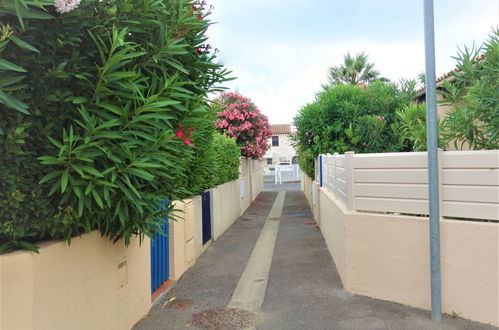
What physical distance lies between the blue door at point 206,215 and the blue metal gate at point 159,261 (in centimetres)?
285

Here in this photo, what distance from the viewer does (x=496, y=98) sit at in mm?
4863

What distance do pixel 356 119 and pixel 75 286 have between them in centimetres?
937

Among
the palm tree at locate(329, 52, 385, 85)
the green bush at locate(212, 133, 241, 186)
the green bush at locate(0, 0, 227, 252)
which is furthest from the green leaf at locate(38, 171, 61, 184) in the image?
the palm tree at locate(329, 52, 385, 85)

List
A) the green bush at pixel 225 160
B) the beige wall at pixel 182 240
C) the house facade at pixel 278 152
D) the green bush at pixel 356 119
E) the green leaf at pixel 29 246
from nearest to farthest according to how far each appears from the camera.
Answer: the green leaf at pixel 29 246, the beige wall at pixel 182 240, the green bush at pixel 356 119, the green bush at pixel 225 160, the house facade at pixel 278 152

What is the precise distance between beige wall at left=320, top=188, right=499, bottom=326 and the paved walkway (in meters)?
0.19

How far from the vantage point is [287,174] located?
133 ft

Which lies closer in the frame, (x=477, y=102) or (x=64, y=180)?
(x=64, y=180)

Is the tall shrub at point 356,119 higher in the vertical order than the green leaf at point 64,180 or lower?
higher

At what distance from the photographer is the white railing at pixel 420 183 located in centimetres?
473

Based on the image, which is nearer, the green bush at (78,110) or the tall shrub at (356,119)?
the green bush at (78,110)

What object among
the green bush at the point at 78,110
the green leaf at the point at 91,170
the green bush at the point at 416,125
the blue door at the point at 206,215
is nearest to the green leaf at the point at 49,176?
the green bush at the point at 78,110

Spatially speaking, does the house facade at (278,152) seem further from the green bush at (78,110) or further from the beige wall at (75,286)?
the green bush at (78,110)

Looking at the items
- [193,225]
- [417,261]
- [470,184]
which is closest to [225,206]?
[193,225]

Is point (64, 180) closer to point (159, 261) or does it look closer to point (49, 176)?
point (49, 176)
